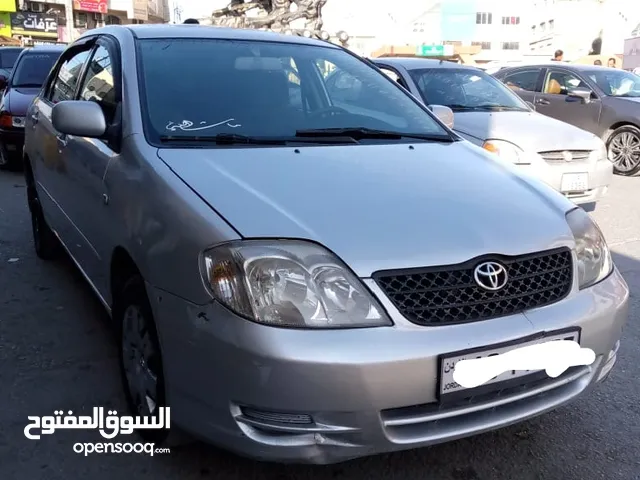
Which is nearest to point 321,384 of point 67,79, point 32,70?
point 67,79

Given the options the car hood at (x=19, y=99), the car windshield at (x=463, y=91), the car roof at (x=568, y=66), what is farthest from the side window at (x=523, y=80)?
the car hood at (x=19, y=99)

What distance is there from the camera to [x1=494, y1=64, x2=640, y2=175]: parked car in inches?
349

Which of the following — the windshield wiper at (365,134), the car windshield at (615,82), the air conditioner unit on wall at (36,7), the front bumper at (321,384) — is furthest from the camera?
the air conditioner unit on wall at (36,7)

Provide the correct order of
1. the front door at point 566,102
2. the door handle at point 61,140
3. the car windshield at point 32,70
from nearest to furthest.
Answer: the door handle at point 61,140
the car windshield at point 32,70
the front door at point 566,102

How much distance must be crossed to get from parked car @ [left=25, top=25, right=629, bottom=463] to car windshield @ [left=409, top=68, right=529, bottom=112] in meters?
3.83

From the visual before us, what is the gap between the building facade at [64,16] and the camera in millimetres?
47812

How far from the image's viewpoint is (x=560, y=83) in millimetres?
9766

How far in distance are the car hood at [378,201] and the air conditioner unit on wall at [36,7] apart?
5498 centimetres

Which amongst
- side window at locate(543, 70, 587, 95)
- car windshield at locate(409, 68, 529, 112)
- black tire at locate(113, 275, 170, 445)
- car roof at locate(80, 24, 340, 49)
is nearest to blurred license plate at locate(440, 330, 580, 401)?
black tire at locate(113, 275, 170, 445)

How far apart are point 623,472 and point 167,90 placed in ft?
7.91

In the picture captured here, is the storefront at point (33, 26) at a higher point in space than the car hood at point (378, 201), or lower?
higher

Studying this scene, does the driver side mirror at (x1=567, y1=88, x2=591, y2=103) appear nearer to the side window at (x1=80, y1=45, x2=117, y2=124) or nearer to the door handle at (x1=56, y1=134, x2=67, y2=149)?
the side window at (x1=80, y1=45, x2=117, y2=124)

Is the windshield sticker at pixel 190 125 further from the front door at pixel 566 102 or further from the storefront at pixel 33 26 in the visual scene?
the storefront at pixel 33 26

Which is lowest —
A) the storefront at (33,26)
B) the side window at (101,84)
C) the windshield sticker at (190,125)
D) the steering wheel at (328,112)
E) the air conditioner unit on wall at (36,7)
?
the windshield sticker at (190,125)
